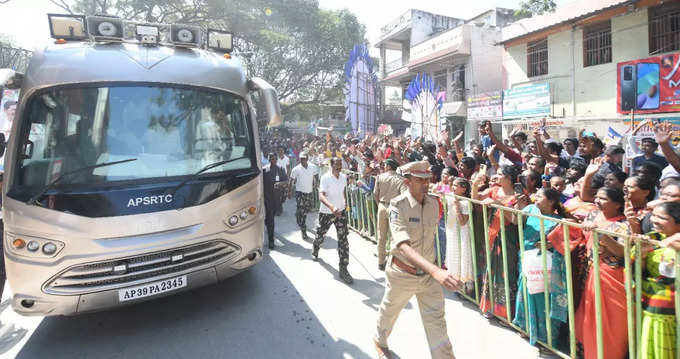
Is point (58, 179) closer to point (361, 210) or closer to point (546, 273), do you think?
point (546, 273)

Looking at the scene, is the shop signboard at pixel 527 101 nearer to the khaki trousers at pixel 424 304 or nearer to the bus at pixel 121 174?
the bus at pixel 121 174

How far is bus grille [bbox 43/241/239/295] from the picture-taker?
3.23 meters

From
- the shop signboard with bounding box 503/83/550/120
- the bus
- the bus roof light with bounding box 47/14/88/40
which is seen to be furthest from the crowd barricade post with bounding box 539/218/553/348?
the shop signboard with bounding box 503/83/550/120

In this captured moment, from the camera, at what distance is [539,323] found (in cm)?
317

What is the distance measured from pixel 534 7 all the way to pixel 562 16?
21.5 feet

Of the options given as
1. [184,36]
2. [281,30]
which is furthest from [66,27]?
[281,30]

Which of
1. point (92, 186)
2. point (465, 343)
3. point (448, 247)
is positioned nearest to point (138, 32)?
point (92, 186)

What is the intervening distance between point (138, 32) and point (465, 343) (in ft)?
15.2

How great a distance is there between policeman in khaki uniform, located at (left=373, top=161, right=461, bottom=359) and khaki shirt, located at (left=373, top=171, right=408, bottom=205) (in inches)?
64.7

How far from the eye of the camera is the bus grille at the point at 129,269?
323 cm

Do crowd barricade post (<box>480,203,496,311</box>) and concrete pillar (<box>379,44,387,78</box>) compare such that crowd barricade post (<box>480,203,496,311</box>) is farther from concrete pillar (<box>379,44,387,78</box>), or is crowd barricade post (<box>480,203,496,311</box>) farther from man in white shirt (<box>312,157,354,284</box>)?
concrete pillar (<box>379,44,387,78</box>)

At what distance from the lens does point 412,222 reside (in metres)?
2.82

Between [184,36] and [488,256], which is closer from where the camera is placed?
[488,256]

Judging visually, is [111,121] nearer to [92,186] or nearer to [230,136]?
[92,186]
